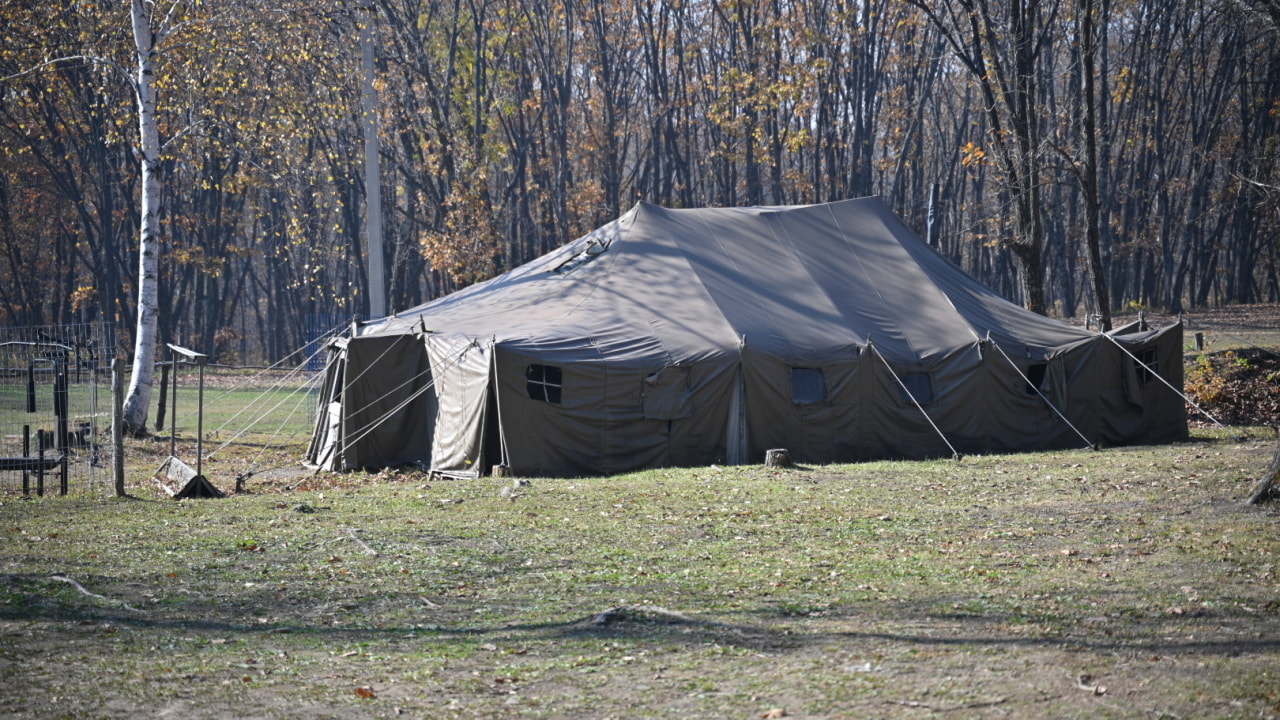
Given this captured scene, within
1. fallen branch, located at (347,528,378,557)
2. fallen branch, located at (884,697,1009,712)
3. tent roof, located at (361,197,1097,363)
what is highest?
tent roof, located at (361,197,1097,363)

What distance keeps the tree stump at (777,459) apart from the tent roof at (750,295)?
67.4 inches

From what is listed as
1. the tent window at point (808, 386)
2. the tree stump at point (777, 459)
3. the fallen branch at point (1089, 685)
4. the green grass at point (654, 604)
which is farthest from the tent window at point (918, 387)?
the fallen branch at point (1089, 685)

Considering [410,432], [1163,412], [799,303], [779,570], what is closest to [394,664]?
[779,570]

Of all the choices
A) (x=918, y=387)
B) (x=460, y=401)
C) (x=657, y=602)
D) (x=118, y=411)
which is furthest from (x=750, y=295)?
(x=657, y=602)

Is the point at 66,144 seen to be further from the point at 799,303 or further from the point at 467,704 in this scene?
the point at 467,704

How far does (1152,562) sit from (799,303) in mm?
9567

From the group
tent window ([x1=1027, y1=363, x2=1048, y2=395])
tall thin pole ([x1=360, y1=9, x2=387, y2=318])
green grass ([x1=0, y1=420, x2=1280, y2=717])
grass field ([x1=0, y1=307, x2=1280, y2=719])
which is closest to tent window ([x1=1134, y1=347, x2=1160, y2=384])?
tent window ([x1=1027, y1=363, x2=1048, y2=395])

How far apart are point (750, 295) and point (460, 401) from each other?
16.2 ft

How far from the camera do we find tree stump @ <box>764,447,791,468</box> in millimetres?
14211

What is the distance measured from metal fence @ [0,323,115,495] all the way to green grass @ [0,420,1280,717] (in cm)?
142

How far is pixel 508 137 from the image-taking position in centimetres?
3612

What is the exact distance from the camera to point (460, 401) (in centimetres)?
1502

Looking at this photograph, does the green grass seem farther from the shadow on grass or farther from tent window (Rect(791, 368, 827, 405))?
tent window (Rect(791, 368, 827, 405))

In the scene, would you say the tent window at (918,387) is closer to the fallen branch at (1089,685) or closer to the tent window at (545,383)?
the tent window at (545,383)
